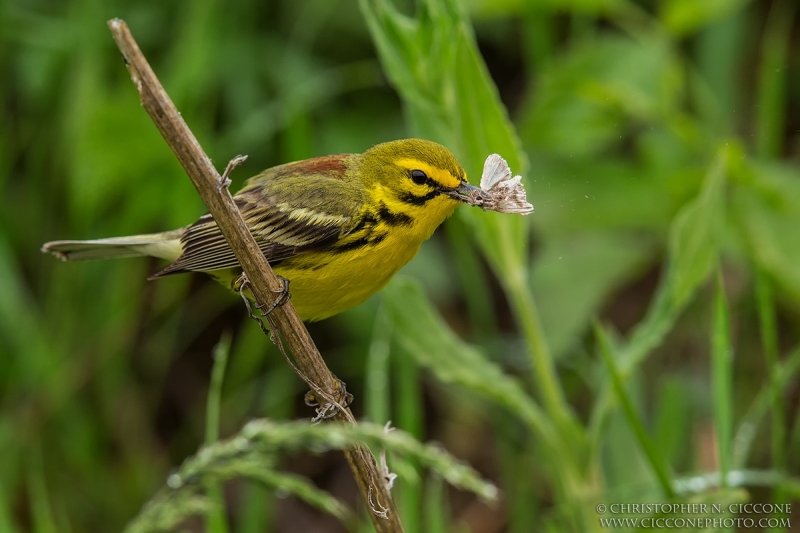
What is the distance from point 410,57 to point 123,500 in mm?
2486

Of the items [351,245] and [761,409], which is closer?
[351,245]

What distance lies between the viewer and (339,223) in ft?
8.14

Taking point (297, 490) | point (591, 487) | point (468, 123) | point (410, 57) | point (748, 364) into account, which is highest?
point (410, 57)

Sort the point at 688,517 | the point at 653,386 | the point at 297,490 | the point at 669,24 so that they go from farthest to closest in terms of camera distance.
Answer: the point at 653,386, the point at 669,24, the point at 688,517, the point at 297,490

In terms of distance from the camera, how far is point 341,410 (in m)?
1.89

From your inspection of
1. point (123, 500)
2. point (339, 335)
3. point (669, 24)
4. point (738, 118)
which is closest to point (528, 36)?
point (669, 24)

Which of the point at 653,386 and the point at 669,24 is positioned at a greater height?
the point at 669,24

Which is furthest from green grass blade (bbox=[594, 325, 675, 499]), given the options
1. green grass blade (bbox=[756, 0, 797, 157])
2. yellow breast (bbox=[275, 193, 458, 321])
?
green grass blade (bbox=[756, 0, 797, 157])

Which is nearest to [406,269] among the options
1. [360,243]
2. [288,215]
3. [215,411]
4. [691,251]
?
[288,215]

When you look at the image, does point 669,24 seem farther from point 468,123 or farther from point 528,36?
point 468,123

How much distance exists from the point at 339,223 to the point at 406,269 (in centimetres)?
174

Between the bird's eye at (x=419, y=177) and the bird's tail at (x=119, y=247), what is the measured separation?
2.70 ft

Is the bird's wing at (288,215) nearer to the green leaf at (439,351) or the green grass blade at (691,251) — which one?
the green leaf at (439,351)
